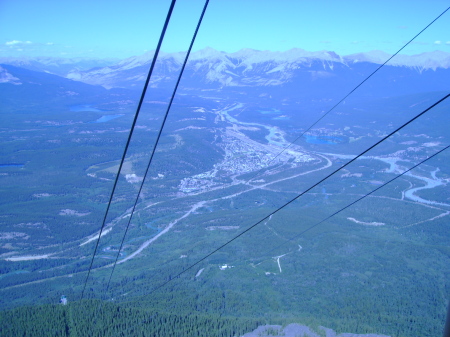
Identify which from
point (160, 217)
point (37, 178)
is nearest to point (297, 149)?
point (160, 217)

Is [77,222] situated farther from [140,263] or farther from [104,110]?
[104,110]

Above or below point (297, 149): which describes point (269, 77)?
above

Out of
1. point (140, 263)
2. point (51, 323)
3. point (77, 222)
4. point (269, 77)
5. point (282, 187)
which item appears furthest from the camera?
point (269, 77)

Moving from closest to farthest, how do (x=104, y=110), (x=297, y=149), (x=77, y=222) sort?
(x=77, y=222) → (x=297, y=149) → (x=104, y=110)

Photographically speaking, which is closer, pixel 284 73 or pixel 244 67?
pixel 284 73

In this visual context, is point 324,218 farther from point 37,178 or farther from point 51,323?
point 37,178

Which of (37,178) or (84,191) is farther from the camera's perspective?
(37,178)

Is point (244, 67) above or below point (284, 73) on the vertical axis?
above

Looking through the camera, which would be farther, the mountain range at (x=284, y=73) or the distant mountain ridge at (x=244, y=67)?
the distant mountain ridge at (x=244, y=67)

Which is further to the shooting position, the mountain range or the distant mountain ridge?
the distant mountain ridge

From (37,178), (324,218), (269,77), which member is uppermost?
(269,77)
